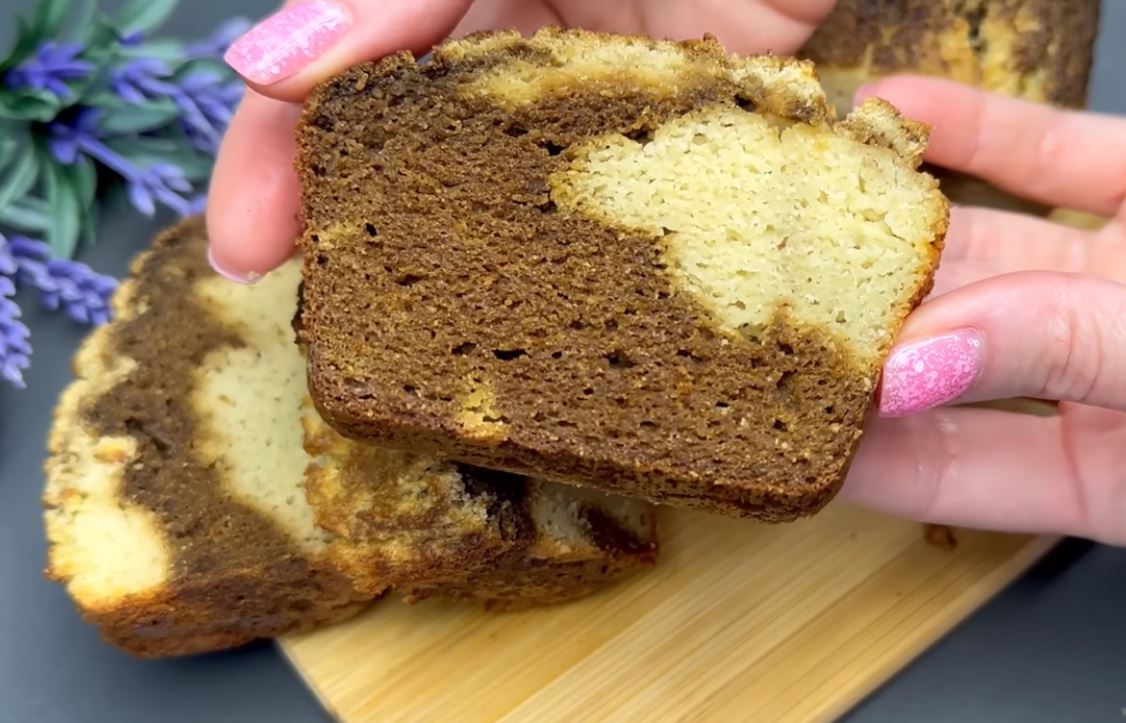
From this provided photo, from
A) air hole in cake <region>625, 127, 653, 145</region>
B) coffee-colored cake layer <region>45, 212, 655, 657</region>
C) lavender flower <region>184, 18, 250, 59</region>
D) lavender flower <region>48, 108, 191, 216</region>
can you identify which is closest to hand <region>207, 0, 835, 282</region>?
coffee-colored cake layer <region>45, 212, 655, 657</region>

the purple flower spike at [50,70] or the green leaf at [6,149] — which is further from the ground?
the purple flower spike at [50,70]

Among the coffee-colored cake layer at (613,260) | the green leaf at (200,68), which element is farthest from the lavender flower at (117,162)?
the coffee-colored cake layer at (613,260)

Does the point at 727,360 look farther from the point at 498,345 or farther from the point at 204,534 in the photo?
the point at 204,534

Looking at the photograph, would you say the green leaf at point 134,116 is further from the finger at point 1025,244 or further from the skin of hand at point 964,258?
the finger at point 1025,244

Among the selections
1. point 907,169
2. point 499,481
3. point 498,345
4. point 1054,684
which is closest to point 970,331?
point 907,169

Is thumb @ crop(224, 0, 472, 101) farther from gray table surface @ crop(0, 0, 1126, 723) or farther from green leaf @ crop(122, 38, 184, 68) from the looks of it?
gray table surface @ crop(0, 0, 1126, 723)

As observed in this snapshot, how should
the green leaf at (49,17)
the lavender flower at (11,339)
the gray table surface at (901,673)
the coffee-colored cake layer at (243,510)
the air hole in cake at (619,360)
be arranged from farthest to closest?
1. the green leaf at (49,17)
2. the lavender flower at (11,339)
3. the gray table surface at (901,673)
4. the coffee-colored cake layer at (243,510)
5. the air hole in cake at (619,360)
